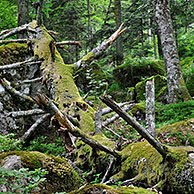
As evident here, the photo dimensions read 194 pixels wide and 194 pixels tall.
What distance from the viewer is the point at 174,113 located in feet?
21.5

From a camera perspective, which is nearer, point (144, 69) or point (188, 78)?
point (188, 78)

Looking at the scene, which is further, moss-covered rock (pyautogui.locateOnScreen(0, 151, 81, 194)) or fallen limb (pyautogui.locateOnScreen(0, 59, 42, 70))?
fallen limb (pyautogui.locateOnScreen(0, 59, 42, 70))

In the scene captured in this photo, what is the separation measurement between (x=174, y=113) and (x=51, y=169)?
4.98 m

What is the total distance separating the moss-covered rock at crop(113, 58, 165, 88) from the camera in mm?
11078

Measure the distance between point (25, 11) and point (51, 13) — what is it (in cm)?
499

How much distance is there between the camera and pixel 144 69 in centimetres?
1112

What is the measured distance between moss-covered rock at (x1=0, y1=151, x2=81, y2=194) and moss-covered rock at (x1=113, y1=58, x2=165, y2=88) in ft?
29.4

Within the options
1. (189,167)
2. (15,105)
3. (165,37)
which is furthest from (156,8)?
(189,167)

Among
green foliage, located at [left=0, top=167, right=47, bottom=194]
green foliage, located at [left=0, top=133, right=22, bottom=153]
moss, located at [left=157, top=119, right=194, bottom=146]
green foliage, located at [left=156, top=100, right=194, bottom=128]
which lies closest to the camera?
green foliage, located at [left=0, top=167, right=47, bottom=194]

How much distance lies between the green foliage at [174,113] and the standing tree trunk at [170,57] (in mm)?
535

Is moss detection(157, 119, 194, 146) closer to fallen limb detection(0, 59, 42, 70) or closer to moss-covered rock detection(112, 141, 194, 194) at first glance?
moss-covered rock detection(112, 141, 194, 194)

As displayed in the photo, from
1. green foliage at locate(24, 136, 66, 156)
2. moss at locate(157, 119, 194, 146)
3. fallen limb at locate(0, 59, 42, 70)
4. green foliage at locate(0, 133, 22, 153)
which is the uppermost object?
fallen limb at locate(0, 59, 42, 70)

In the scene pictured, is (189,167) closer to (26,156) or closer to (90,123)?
(26,156)

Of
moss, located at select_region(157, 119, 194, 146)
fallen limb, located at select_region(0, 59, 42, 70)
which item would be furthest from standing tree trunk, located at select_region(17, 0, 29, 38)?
moss, located at select_region(157, 119, 194, 146)
